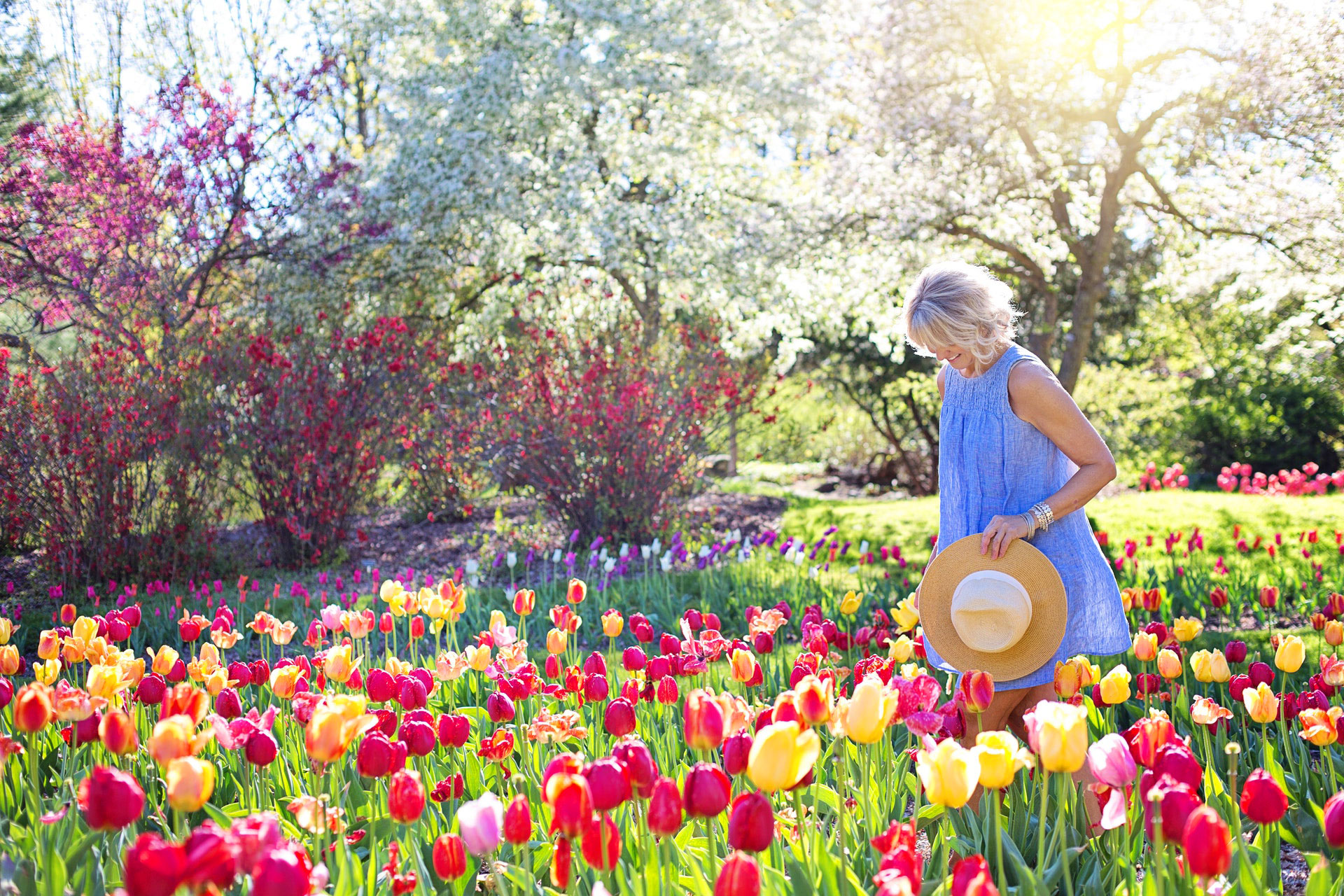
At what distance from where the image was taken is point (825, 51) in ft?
36.4

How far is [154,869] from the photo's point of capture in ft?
3.44

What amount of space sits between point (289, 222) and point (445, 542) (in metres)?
4.04

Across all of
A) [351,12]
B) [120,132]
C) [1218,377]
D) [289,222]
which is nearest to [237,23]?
[351,12]

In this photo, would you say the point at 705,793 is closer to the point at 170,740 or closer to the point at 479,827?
the point at 479,827

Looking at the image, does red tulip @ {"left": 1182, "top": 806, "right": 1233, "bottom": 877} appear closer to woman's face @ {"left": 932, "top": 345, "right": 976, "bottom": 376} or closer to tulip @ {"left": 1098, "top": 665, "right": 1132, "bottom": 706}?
tulip @ {"left": 1098, "top": 665, "right": 1132, "bottom": 706}

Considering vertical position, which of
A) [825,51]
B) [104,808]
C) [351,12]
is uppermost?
[351,12]

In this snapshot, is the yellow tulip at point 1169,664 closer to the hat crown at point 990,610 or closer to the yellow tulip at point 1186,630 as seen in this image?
the yellow tulip at point 1186,630

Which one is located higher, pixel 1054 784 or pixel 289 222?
pixel 289 222

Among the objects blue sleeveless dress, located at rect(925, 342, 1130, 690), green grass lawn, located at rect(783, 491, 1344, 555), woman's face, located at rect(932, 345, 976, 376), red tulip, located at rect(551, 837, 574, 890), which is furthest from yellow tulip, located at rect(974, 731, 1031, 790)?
green grass lawn, located at rect(783, 491, 1344, 555)

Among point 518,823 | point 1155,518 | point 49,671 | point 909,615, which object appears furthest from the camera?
point 1155,518

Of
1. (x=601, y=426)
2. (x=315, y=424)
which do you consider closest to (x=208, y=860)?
(x=601, y=426)

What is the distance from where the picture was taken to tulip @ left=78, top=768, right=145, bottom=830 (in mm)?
1264

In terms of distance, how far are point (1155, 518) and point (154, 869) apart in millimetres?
7614

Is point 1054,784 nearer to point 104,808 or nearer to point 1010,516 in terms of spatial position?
point 1010,516
